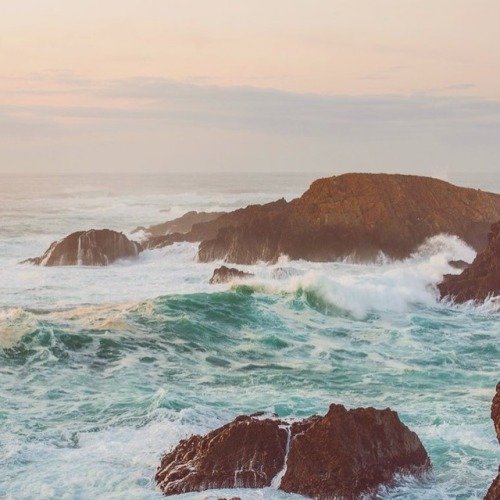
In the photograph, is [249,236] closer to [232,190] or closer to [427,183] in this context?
[427,183]

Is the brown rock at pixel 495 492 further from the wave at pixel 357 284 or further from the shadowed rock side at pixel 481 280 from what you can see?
the shadowed rock side at pixel 481 280

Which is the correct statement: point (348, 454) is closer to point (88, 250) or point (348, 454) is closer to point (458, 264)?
point (458, 264)

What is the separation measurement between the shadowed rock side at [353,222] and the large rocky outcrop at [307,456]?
93.0ft

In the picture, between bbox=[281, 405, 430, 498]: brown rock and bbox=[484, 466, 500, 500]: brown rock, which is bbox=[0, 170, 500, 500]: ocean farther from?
bbox=[484, 466, 500, 500]: brown rock

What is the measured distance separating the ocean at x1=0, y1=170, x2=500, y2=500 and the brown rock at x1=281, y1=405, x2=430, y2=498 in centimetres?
28

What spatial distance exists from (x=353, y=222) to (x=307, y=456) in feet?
104

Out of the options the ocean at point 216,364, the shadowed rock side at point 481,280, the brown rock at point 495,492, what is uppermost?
the shadowed rock side at point 481,280

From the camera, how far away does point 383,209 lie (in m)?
44.9

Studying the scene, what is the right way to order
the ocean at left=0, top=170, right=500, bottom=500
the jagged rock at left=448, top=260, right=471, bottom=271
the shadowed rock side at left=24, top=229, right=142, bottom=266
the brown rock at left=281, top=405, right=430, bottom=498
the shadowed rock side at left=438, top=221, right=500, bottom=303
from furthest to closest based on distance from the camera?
the shadowed rock side at left=24, top=229, right=142, bottom=266 → the jagged rock at left=448, top=260, right=471, bottom=271 → the shadowed rock side at left=438, top=221, right=500, bottom=303 → the ocean at left=0, top=170, right=500, bottom=500 → the brown rock at left=281, top=405, right=430, bottom=498

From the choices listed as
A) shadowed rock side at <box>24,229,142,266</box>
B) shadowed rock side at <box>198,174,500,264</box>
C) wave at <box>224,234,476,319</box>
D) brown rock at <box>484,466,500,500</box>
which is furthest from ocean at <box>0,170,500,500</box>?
brown rock at <box>484,466,500,500</box>

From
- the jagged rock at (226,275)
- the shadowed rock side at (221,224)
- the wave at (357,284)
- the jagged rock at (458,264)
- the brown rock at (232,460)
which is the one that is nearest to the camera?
the brown rock at (232,460)

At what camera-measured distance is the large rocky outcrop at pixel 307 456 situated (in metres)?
12.8

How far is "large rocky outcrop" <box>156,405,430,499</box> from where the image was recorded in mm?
12805

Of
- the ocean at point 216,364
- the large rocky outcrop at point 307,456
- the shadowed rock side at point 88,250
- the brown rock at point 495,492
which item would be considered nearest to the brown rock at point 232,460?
the large rocky outcrop at point 307,456
